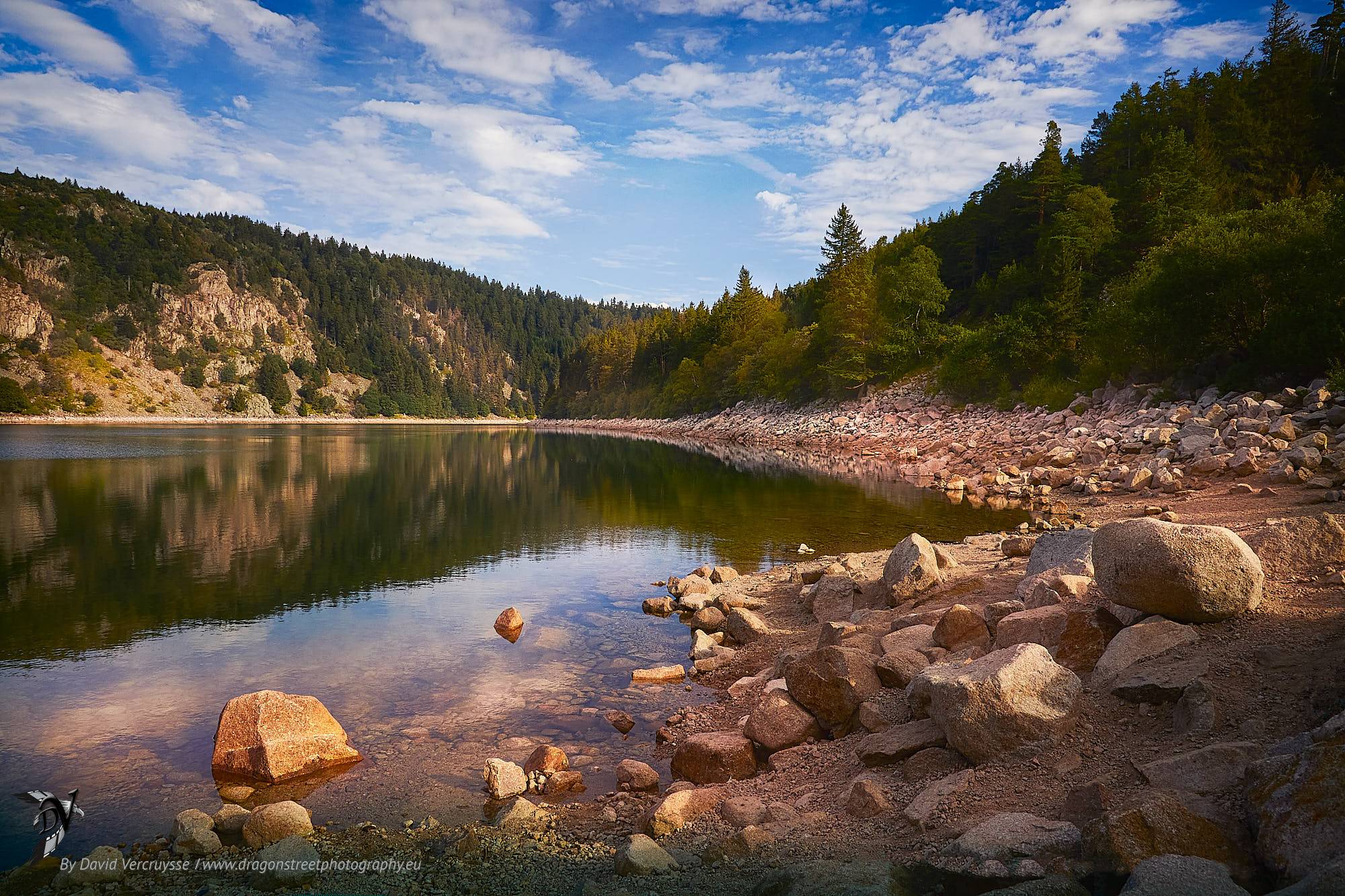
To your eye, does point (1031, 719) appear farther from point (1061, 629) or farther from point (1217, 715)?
point (1061, 629)

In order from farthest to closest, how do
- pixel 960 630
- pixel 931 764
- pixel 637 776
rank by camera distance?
pixel 960 630, pixel 637 776, pixel 931 764

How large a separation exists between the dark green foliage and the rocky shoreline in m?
182

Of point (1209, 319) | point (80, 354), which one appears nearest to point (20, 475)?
point (1209, 319)

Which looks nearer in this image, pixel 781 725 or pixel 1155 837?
pixel 1155 837

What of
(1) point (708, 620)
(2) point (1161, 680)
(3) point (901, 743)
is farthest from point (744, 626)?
(2) point (1161, 680)

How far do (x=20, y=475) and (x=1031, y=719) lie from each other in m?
58.2

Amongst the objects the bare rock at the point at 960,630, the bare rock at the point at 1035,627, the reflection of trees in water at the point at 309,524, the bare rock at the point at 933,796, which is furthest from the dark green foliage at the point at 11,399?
the bare rock at the point at 933,796

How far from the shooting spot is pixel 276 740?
30.1 ft

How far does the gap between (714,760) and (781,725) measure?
3.43 ft

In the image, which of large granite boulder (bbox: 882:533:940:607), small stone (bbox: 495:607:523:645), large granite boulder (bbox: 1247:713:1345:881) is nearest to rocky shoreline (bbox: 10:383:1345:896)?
large granite boulder (bbox: 1247:713:1345:881)

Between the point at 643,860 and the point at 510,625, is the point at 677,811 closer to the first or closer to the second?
the point at 643,860

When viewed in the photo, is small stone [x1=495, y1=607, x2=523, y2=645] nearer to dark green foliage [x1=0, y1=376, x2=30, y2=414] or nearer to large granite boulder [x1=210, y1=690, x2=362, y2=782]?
Answer: large granite boulder [x1=210, y1=690, x2=362, y2=782]

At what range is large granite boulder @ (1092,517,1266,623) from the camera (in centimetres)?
742

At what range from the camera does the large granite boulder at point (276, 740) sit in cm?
904
